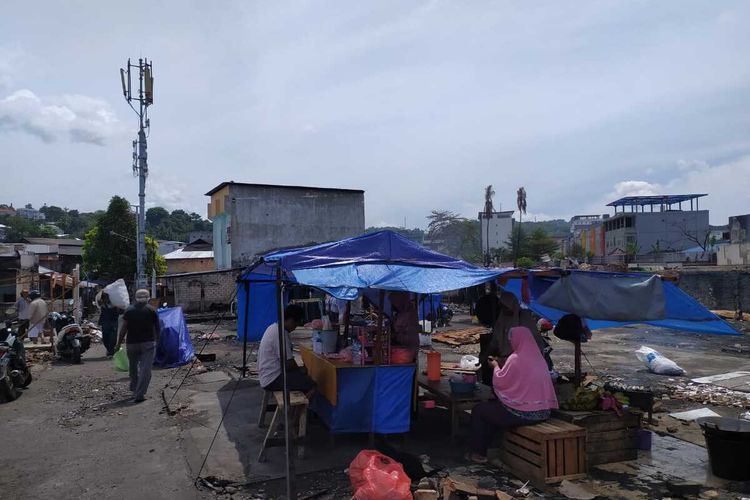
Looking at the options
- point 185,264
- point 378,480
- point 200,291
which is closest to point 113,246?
Answer: point 200,291

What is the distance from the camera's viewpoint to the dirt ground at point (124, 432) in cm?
514

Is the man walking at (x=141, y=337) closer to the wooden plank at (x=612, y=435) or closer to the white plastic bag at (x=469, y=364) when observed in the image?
the white plastic bag at (x=469, y=364)

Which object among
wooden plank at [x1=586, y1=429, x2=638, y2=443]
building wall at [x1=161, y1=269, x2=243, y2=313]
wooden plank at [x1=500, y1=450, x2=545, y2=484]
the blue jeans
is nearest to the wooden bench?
wooden plank at [x1=500, y1=450, x2=545, y2=484]

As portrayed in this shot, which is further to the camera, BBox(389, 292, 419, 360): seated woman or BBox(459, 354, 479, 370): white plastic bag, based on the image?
BBox(459, 354, 479, 370): white plastic bag

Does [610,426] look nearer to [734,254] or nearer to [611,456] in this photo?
[611,456]

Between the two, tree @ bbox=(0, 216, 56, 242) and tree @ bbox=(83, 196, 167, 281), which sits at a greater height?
tree @ bbox=(0, 216, 56, 242)

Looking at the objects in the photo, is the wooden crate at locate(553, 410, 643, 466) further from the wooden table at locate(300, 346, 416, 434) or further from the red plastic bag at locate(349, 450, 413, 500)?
the red plastic bag at locate(349, 450, 413, 500)

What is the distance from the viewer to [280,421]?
636 centimetres

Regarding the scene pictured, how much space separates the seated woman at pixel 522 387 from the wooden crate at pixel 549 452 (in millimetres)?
135

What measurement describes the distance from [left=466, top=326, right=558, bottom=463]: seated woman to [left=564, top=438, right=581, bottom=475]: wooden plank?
0.37 metres

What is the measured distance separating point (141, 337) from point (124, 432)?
195 cm

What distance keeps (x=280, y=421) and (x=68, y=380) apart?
245 inches

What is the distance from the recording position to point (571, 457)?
17.5 ft

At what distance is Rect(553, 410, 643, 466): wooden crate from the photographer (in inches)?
225
